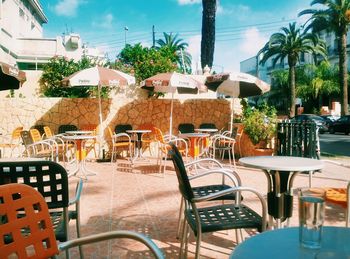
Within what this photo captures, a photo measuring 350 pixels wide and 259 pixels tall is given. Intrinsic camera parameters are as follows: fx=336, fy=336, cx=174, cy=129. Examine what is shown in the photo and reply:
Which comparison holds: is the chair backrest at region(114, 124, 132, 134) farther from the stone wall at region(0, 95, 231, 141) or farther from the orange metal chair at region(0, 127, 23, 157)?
the orange metal chair at region(0, 127, 23, 157)

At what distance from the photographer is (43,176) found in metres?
2.11

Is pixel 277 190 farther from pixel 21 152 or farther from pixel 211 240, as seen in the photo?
pixel 21 152

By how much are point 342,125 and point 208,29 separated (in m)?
15.4

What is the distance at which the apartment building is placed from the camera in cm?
1805

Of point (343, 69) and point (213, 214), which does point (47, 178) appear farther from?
point (343, 69)

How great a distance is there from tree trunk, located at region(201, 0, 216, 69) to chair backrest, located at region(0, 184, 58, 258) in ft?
38.7

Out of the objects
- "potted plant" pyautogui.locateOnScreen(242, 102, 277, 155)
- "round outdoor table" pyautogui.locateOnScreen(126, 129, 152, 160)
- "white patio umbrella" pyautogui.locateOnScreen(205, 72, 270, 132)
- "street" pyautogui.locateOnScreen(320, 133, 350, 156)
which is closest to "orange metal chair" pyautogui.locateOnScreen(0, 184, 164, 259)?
"round outdoor table" pyautogui.locateOnScreen(126, 129, 152, 160)

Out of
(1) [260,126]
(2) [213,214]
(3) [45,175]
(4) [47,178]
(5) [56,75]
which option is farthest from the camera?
(5) [56,75]

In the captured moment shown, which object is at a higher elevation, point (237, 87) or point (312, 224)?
point (237, 87)

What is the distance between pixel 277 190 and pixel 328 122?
24.9 metres

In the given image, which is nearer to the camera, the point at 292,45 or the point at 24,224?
the point at 24,224

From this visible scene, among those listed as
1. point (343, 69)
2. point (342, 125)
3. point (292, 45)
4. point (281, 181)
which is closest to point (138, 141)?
point (281, 181)

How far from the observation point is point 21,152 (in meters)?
9.41

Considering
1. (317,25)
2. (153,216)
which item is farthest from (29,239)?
(317,25)
